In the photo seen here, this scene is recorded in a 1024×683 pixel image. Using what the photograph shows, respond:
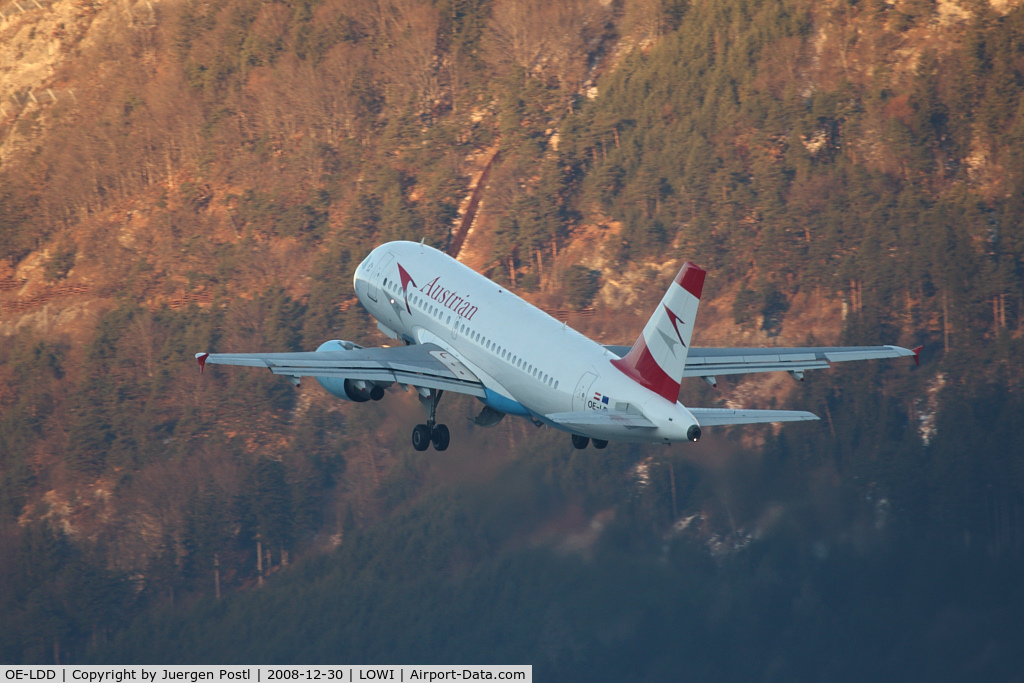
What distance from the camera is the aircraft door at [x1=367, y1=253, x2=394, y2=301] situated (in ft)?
193

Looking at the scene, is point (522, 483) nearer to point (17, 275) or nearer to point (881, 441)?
point (881, 441)

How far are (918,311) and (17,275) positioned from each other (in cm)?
8172

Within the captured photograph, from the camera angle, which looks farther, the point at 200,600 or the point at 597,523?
the point at 200,600

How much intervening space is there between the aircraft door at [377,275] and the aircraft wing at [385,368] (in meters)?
6.20

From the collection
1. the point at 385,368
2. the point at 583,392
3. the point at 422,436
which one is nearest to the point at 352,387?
the point at 385,368

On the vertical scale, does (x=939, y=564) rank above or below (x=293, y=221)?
below

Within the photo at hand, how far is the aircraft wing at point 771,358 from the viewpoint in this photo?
49.9m

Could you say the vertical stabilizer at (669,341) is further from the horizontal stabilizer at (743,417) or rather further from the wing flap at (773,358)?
the wing flap at (773,358)

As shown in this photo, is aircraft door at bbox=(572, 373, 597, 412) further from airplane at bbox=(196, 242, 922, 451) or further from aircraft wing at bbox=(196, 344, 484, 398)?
aircraft wing at bbox=(196, 344, 484, 398)

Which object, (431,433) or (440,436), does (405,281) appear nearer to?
(431,433)

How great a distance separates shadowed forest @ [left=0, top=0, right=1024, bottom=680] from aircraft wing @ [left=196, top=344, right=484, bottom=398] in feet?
141

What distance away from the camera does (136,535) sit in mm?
108750

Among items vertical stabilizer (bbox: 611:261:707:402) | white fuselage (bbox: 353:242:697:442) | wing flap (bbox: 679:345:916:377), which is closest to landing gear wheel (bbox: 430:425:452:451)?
white fuselage (bbox: 353:242:697:442)

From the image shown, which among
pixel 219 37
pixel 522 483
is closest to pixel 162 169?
pixel 219 37
